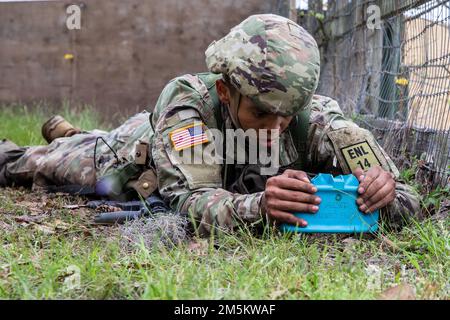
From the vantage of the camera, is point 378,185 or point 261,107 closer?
point 378,185

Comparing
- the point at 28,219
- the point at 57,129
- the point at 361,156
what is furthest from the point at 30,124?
the point at 361,156

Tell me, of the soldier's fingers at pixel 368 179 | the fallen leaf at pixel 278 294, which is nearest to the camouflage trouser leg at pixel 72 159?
the soldier's fingers at pixel 368 179

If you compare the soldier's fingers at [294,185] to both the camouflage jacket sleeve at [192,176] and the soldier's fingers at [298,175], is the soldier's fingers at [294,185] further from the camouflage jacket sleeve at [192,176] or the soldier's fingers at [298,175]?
the camouflage jacket sleeve at [192,176]

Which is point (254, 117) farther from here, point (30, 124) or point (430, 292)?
point (30, 124)

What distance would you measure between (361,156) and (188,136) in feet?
2.30

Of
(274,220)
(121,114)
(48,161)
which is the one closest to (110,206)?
(48,161)

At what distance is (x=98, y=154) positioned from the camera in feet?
12.9

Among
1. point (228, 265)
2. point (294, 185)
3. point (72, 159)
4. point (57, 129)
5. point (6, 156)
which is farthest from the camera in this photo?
point (57, 129)

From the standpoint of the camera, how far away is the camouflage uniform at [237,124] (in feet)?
8.39

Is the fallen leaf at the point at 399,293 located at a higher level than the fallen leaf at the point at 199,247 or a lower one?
higher

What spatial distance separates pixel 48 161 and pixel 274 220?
2102 mm

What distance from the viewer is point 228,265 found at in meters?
2.11

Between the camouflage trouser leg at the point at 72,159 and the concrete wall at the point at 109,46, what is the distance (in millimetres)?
3825

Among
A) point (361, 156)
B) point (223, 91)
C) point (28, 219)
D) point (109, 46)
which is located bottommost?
point (28, 219)
